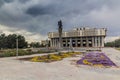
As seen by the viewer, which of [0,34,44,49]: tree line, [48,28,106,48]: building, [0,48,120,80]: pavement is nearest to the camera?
[0,48,120,80]: pavement

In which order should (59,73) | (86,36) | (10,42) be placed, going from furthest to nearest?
(86,36) < (10,42) < (59,73)

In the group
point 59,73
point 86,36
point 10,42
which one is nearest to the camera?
point 59,73

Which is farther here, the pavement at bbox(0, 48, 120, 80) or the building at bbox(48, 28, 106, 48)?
the building at bbox(48, 28, 106, 48)

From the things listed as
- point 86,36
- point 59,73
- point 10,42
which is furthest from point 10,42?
point 59,73

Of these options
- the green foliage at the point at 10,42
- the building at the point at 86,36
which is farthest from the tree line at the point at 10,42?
the building at the point at 86,36

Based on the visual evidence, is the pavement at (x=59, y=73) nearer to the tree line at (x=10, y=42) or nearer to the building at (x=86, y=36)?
the tree line at (x=10, y=42)

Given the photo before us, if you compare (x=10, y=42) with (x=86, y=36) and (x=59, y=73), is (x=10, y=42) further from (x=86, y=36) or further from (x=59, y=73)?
(x=59, y=73)

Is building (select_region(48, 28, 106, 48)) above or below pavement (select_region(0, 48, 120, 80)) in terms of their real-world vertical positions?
above

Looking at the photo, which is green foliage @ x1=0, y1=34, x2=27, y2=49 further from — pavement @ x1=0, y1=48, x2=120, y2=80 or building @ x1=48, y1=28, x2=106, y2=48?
pavement @ x1=0, y1=48, x2=120, y2=80

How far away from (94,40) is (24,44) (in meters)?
49.4

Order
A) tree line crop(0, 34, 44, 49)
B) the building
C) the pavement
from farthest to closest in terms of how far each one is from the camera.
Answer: the building < tree line crop(0, 34, 44, 49) < the pavement

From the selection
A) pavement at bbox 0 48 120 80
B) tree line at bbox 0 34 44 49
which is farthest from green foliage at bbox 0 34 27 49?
pavement at bbox 0 48 120 80

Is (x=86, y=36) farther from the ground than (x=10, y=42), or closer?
farther from the ground

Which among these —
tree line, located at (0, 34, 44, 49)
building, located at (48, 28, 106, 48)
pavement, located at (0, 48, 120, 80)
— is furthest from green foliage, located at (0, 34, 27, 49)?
pavement, located at (0, 48, 120, 80)
